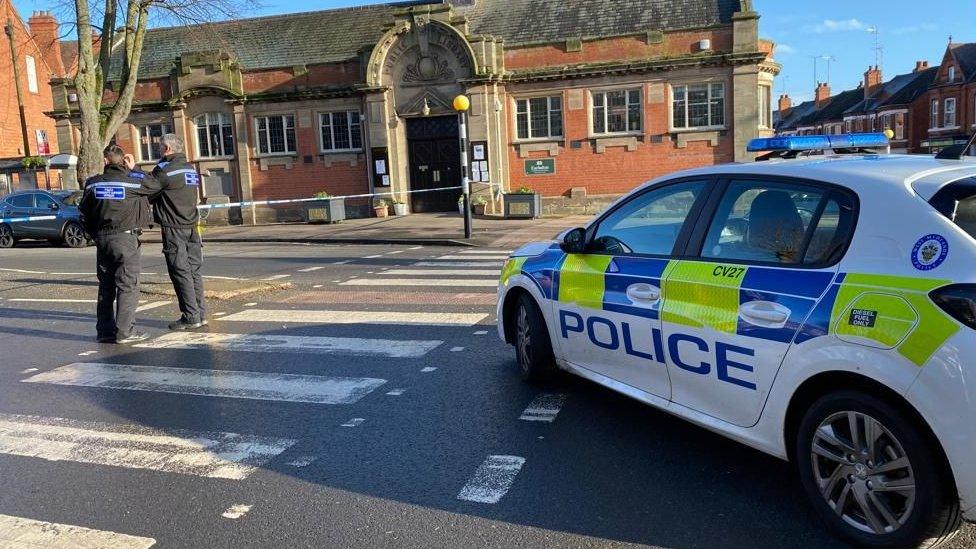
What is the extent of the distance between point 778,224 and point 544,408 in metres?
2.07

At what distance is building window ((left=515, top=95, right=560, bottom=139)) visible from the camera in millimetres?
26422

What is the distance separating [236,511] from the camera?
3.74m

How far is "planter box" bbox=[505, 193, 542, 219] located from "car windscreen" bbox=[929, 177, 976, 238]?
2084cm

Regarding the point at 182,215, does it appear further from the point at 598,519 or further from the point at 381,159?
the point at 381,159

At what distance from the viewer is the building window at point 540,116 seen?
2642 centimetres

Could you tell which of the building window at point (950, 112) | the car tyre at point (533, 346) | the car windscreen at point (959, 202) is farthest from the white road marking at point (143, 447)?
the building window at point (950, 112)

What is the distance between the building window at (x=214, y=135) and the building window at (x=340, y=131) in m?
3.76

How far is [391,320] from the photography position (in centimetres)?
821

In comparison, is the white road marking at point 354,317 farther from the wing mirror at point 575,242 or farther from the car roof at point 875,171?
the car roof at point 875,171

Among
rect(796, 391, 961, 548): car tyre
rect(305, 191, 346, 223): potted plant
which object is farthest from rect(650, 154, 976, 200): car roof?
rect(305, 191, 346, 223): potted plant

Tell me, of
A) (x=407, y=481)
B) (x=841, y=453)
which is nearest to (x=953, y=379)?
(x=841, y=453)

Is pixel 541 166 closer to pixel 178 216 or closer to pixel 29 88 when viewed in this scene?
pixel 178 216

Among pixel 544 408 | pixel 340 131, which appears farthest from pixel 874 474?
pixel 340 131

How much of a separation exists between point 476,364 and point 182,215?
3.76m
